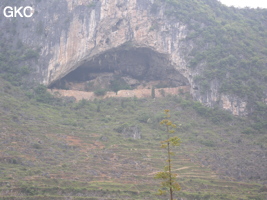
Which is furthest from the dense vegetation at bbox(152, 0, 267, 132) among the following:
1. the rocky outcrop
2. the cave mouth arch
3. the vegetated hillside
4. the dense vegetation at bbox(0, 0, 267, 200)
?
the cave mouth arch

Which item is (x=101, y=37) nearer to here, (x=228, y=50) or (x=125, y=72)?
(x=125, y=72)

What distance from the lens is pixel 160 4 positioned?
1494 inches

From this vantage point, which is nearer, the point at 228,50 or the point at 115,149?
the point at 115,149

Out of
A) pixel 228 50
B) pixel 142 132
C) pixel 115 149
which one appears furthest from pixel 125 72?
pixel 115 149

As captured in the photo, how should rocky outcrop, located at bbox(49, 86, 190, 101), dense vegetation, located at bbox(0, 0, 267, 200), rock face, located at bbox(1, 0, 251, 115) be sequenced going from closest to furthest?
dense vegetation, located at bbox(0, 0, 267, 200)
rock face, located at bbox(1, 0, 251, 115)
rocky outcrop, located at bbox(49, 86, 190, 101)

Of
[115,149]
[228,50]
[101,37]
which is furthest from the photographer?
[228,50]

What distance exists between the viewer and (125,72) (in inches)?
1559

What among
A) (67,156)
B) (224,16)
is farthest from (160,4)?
(67,156)

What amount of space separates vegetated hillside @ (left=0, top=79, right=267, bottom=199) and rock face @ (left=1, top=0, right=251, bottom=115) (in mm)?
2557

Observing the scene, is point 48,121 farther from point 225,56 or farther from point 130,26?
point 225,56

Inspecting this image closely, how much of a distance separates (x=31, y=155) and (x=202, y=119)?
13.5 metres

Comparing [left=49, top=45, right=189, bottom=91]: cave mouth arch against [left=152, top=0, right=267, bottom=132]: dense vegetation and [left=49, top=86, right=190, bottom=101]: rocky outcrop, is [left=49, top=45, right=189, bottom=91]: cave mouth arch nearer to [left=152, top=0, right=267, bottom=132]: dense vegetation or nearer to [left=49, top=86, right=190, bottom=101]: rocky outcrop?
[left=49, top=86, right=190, bottom=101]: rocky outcrop

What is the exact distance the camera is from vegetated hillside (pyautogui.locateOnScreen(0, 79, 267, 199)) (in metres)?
21.5

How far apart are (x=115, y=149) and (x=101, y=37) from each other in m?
11.7
